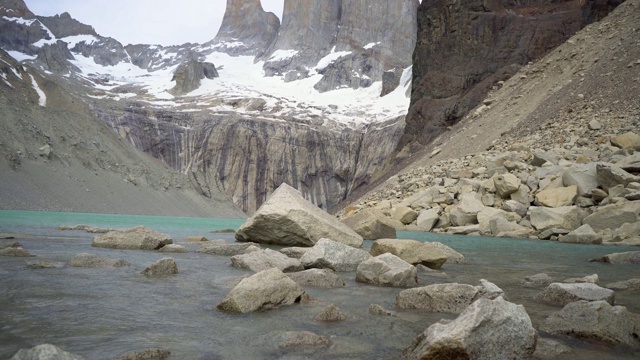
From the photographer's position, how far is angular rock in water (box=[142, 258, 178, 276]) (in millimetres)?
7137

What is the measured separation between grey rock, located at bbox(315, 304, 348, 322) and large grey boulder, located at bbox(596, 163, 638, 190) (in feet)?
57.8

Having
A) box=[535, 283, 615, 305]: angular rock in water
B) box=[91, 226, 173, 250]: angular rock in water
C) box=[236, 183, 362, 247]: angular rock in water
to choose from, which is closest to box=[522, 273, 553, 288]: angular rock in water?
box=[535, 283, 615, 305]: angular rock in water

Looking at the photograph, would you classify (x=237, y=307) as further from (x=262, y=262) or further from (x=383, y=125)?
(x=383, y=125)

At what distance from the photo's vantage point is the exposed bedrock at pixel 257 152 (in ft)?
355

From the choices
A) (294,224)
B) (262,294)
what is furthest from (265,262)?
(294,224)

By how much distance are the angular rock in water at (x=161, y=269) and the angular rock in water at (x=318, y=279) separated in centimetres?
194

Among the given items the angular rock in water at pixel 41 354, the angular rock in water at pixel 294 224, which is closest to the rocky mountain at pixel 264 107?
the angular rock in water at pixel 294 224

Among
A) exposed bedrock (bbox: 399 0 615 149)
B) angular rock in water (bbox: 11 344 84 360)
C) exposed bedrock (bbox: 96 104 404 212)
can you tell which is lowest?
exposed bedrock (bbox: 96 104 404 212)

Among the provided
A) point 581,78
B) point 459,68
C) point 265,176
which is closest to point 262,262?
point 581,78

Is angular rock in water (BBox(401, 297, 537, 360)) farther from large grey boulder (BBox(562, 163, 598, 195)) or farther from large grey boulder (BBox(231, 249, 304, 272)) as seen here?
large grey boulder (BBox(562, 163, 598, 195))

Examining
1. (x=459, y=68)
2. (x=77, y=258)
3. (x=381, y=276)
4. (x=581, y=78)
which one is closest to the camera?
(x=381, y=276)

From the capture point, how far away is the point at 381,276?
7336mm

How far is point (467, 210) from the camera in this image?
22234mm

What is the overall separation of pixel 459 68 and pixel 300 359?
55.4 meters
